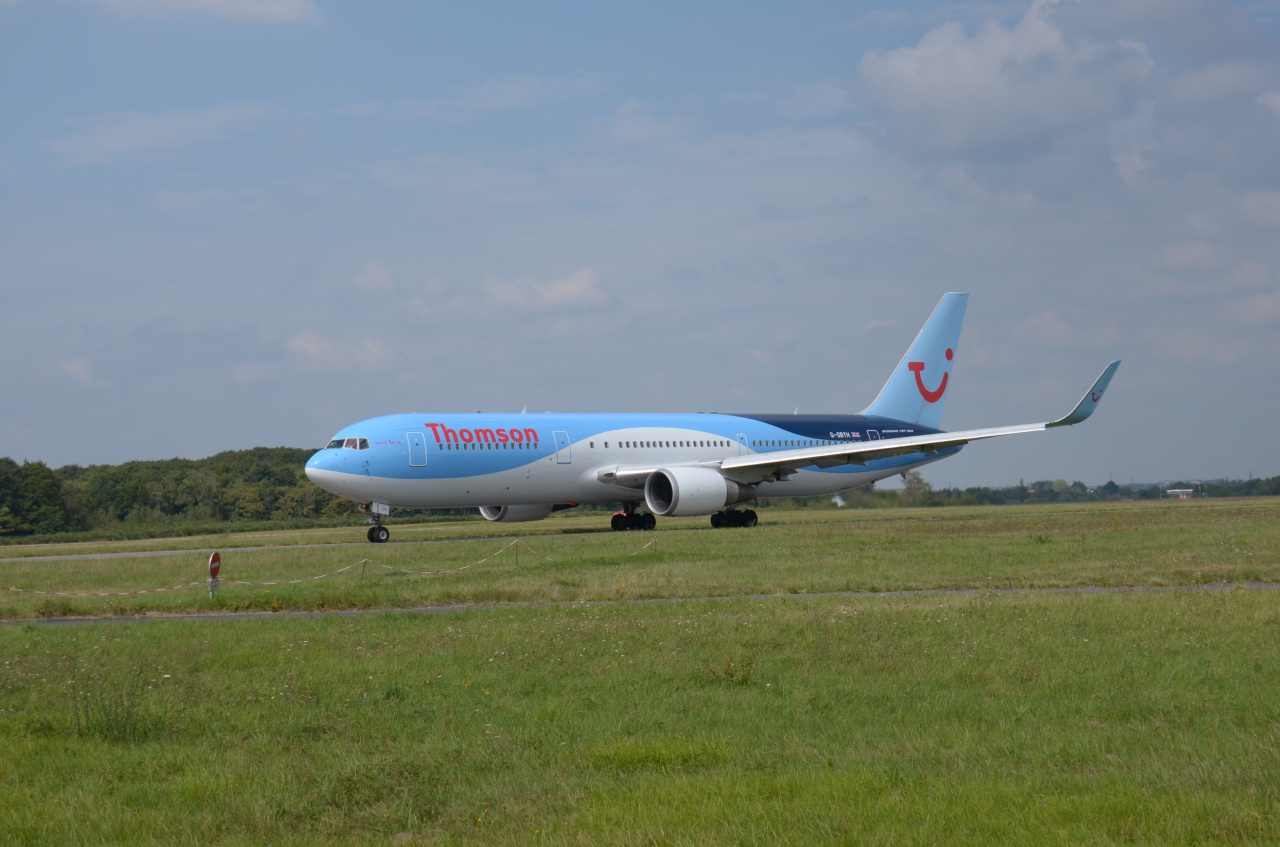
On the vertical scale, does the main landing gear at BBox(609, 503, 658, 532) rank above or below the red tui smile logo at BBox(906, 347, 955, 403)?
below

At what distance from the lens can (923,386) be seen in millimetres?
47781

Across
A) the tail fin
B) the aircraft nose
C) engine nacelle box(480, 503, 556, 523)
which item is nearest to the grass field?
the aircraft nose

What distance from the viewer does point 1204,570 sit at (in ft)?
63.3

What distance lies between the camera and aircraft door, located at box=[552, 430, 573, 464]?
118 ft

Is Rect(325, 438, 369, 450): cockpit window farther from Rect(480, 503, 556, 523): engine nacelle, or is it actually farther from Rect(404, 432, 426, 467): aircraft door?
Rect(480, 503, 556, 523): engine nacelle

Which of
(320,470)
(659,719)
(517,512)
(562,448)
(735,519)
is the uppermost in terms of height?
(562,448)

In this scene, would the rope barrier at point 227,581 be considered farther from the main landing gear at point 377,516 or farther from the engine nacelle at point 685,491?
the engine nacelle at point 685,491

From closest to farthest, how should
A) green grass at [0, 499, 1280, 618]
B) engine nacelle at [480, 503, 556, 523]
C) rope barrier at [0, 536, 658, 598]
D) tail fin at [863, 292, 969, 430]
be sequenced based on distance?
1. green grass at [0, 499, 1280, 618]
2. rope barrier at [0, 536, 658, 598]
3. engine nacelle at [480, 503, 556, 523]
4. tail fin at [863, 292, 969, 430]

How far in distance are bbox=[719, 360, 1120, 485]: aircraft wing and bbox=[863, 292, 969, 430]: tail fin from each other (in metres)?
6.12

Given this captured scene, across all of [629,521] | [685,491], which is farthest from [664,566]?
[629,521]

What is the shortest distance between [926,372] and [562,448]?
18.4 meters

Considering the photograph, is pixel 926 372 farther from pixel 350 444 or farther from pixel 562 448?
pixel 350 444

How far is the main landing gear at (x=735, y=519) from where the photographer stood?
39281 millimetres

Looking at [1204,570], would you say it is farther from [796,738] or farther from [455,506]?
[455,506]
